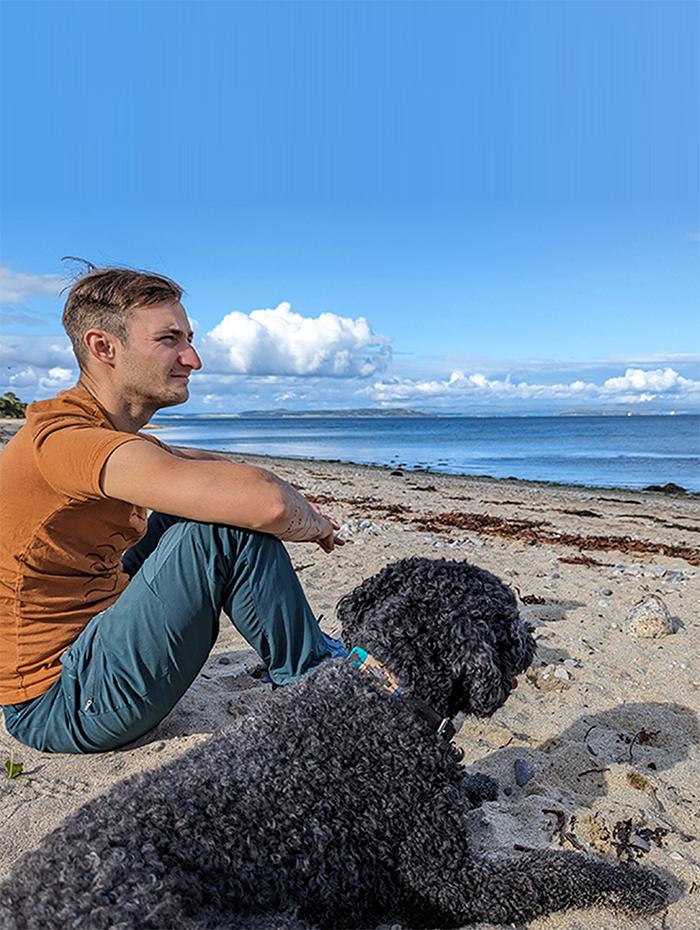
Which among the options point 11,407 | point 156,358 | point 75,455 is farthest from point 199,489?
point 11,407

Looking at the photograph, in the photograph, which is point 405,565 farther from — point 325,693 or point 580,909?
point 580,909

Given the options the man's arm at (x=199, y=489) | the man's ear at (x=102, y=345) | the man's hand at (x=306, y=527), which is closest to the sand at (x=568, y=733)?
the man's hand at (x=306, y=527)

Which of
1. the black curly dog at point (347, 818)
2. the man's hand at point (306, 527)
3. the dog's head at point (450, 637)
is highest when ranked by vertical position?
the man's hand at point (306, 527)

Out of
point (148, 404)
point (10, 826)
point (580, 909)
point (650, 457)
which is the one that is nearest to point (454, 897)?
point (580, 909)

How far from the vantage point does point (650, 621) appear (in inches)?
227

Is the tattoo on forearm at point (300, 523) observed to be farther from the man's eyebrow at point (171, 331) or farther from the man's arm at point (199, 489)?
the man's eyebrow at point (171, 331)

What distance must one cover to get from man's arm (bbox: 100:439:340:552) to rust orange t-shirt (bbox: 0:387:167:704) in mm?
86

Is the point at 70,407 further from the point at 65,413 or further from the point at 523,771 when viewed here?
the point at 523,771

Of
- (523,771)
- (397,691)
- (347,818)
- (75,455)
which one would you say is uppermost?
(75,455)

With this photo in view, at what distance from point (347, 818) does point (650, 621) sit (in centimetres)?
427

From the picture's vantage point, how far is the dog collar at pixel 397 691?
2.85m

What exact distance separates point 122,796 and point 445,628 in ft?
4.87

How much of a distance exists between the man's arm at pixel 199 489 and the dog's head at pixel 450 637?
68 cm

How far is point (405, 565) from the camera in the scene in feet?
10.5
